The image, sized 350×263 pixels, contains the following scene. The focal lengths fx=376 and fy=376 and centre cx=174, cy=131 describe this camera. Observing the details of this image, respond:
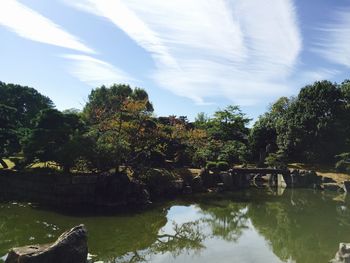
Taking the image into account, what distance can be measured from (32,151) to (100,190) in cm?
470

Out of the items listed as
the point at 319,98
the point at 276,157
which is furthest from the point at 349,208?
the point at 319,98

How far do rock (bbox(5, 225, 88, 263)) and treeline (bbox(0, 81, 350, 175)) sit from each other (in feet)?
36.3

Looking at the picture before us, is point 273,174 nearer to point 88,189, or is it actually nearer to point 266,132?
point 266,132

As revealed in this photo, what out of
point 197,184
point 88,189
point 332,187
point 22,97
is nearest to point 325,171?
point 332,187

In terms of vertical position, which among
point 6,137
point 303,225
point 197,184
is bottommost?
point 303,225

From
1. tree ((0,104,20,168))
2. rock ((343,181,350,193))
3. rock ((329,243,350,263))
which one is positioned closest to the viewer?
rock ((329,243,350,263))

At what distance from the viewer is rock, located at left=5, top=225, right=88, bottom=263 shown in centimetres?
1027

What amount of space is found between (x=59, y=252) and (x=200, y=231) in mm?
8813

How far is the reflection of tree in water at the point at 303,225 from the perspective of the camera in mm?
15211

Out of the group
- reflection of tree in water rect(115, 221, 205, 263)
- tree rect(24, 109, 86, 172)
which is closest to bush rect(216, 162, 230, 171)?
tree rect(24, 109, 86, 172)

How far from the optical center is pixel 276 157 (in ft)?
129

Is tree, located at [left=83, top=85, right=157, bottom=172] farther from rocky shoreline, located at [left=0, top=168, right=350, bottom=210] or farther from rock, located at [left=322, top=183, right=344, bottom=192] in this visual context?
rock, located at [left=322, top=183, right=344, bottom=192]

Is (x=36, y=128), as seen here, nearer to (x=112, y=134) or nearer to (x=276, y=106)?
(x=112, y=134)

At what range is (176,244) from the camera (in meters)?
15.8
